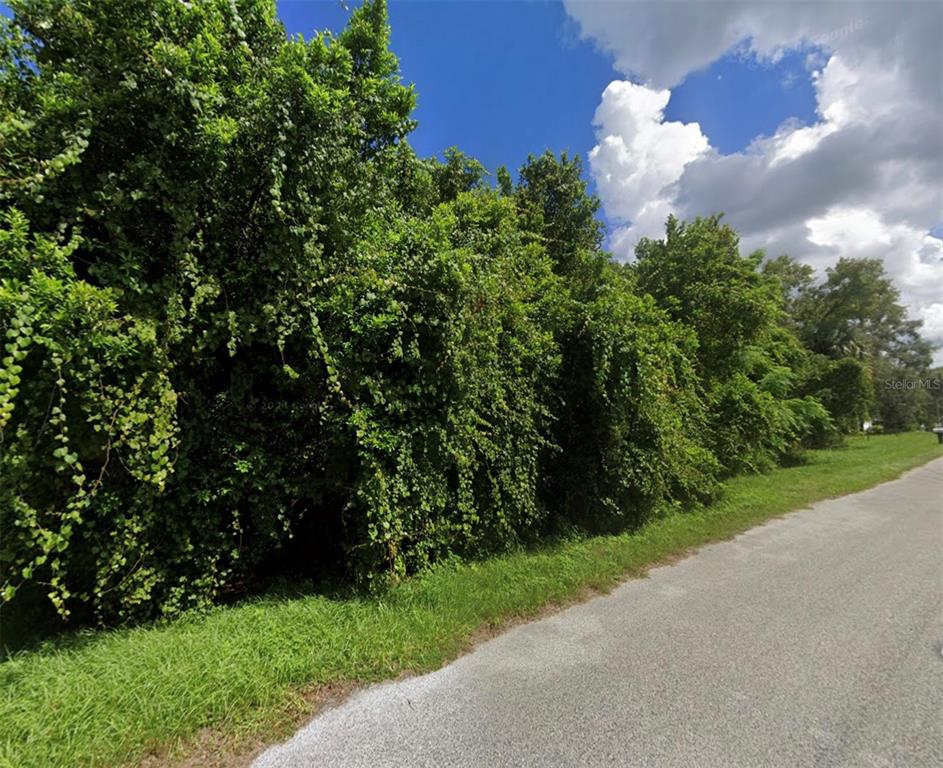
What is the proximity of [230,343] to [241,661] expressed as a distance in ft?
7.33

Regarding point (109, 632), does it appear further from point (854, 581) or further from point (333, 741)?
point (854, 581)

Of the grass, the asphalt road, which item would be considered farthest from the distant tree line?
the asphalt road

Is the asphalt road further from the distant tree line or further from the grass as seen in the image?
the distant tree line

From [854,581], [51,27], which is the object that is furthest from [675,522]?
[51,27]

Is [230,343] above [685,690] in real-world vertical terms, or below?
above

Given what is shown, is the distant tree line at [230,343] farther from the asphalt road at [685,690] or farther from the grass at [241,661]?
the asphalt road at [685,690]

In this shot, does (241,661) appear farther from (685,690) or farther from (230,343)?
(685,690)

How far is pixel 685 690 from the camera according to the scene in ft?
9.43

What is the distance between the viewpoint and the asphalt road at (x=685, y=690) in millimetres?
2381

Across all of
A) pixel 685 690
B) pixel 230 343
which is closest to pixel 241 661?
pixel 230 343

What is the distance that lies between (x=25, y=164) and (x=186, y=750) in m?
3.81

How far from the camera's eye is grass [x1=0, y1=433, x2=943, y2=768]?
7.74ft

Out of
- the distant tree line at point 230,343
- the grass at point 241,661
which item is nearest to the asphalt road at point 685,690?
the grass at point 241,661

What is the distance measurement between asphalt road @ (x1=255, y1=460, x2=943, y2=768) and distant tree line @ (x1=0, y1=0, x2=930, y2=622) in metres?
1.46
